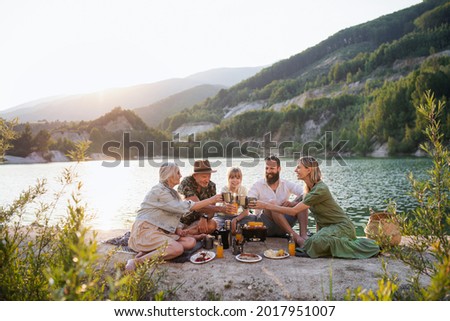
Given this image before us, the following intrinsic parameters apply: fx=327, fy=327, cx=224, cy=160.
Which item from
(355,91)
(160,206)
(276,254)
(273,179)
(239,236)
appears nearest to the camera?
(160,206)

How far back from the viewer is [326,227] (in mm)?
6023

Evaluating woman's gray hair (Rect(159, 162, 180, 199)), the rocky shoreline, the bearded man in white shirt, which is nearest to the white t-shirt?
the bearded man in white shirt

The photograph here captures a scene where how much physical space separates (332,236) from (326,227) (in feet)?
0.75

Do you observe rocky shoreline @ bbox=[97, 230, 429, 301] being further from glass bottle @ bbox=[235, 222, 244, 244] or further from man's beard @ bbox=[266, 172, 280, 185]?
man's beard @ bbox=[266, 172, 280, 185]

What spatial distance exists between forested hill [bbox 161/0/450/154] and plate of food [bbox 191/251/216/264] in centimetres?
687

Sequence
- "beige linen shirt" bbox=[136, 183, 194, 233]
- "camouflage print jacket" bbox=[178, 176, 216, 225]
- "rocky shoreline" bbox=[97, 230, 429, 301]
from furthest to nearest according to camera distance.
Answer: "camouflage print jacket" bbox=[178, 176, 216, 225] < "beige linen shirt" bbox=[136, 183, 194, 233] < "rocky shoreline" bbox=[97, 230, 429, 301]

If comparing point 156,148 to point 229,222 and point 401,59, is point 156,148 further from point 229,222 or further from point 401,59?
point 229,222

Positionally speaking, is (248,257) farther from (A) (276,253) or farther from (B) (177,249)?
(B) (177,249)

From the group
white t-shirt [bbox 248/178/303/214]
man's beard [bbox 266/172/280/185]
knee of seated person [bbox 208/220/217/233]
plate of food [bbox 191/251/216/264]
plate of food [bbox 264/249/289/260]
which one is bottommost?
plate of food [bbox 264/249/289/260]

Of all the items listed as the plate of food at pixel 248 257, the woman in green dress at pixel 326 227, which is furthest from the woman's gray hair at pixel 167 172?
the plate of food at pixel 248 257

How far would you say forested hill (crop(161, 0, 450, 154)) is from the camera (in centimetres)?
6288

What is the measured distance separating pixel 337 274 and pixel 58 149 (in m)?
86.1

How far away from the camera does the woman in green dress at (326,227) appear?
5793 mm

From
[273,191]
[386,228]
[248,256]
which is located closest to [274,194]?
[273,191]
